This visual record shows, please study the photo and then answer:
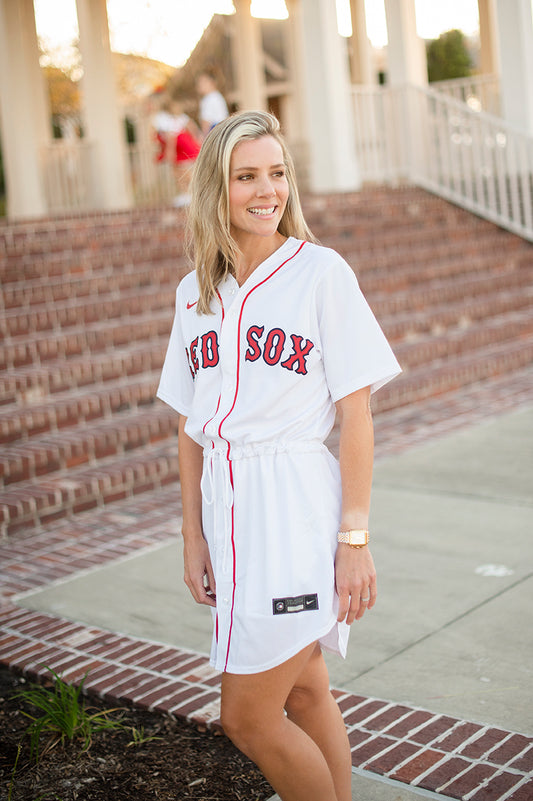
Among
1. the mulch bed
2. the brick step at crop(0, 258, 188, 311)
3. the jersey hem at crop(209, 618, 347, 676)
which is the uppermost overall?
the brick step at crop(0, 258, 188, 311)

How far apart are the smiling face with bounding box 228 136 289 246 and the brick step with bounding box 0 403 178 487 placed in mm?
3831

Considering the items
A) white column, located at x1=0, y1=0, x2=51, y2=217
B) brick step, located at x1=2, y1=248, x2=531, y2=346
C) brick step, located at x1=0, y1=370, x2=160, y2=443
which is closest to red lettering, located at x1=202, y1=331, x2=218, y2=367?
brick step, located at x1=0, y1=370, x2=160, y2=443

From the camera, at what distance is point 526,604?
12.2 ft

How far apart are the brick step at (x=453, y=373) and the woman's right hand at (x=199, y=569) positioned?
5.18 meters

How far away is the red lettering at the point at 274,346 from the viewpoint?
2008mm

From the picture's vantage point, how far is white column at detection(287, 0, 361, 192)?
12266mm

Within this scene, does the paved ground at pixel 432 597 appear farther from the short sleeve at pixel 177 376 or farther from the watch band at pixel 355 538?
the short sleeve at pixel 177 376

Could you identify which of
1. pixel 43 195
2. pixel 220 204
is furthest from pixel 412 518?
pixel 43 195

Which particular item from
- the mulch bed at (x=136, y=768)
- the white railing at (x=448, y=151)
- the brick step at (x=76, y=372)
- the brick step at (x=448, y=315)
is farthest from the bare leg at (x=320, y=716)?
the white railing at (x=448, y=151)

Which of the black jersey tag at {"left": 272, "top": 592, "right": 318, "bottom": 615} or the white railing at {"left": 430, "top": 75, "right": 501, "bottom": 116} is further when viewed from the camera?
the white railing at {"left": 430, "top": 75, "right": 501, "bottom": 116}

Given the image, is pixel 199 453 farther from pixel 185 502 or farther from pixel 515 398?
pixel 515 398

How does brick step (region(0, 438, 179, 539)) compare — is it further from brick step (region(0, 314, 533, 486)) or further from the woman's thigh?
the woman's thigh

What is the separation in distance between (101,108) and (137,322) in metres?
5.92

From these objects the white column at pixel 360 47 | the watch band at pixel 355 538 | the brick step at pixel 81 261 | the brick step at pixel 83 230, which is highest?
the white column at pixel 360 47
